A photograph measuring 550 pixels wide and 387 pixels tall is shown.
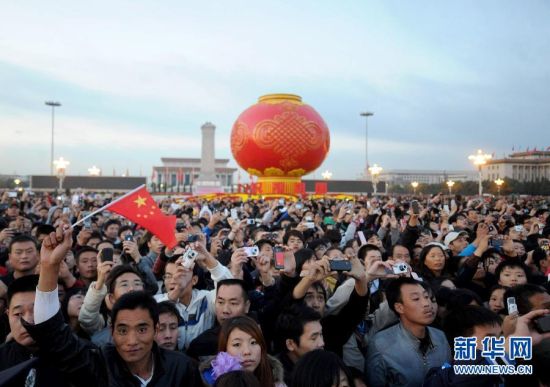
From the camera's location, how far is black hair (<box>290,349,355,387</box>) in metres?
2.36

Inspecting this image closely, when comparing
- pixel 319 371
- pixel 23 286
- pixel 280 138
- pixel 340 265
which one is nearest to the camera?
pixel 319 371

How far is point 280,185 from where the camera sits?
27.9m

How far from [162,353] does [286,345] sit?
855 millimetres

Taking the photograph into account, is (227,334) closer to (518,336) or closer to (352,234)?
(518,336)

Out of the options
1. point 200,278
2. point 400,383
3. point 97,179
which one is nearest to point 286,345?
point 400,383

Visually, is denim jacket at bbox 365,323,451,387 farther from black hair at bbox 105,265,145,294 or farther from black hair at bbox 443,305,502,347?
black hair at bbox 105,265,145,294

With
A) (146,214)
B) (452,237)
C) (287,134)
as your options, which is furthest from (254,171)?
(146,214)

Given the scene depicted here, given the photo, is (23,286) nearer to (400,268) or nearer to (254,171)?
(400,268)

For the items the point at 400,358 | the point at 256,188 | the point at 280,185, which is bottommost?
the point at 400,358

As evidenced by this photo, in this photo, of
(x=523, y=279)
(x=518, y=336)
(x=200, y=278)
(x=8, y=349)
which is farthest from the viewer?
(x=200, y=278)

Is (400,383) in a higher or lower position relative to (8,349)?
lower

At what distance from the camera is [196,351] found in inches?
121

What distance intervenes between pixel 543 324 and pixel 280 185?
2570cm

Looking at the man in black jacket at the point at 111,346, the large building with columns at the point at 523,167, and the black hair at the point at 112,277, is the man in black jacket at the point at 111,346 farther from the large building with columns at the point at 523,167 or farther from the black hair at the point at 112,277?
the large building with columns at the point at 523,167
